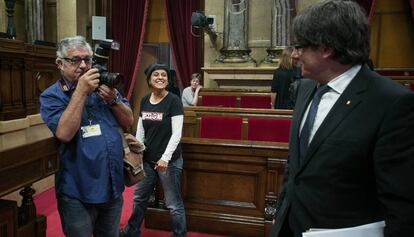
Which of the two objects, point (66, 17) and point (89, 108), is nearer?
point (89, 108)

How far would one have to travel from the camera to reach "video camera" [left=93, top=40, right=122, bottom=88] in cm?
156

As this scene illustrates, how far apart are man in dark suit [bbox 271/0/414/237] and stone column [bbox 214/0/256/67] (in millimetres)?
5389

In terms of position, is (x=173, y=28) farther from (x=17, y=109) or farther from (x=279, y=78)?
(x=17, y=109)

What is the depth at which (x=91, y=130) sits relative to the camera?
1.58 metres

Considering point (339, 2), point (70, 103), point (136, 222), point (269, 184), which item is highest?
point (339, 2)

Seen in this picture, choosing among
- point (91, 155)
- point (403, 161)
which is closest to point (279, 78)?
point (91, 155)

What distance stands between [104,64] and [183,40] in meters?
5.70

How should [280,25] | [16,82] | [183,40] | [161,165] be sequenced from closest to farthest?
[161,165] → [16,82] → [280,25] → [183,40]

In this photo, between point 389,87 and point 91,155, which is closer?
point 389,87

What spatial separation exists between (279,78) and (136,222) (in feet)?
8.42

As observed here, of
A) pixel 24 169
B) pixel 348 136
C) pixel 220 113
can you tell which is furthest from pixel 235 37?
pixel 348 136

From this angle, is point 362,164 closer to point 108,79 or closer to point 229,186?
point 108,79

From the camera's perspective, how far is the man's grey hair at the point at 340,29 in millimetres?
1067

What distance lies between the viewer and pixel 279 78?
176 inches
